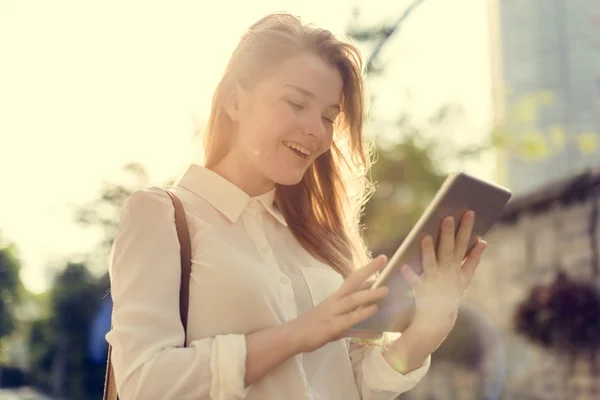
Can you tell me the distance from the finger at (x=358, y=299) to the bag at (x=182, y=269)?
33 cm

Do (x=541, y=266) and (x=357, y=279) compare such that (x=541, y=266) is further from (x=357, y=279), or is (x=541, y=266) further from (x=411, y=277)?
(x=357, y=279)

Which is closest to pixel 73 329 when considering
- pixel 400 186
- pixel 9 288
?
pixel 9 288

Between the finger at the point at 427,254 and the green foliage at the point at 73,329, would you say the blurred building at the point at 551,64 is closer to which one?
the green foliage at the point at 73,329

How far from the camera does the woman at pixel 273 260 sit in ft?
5.43

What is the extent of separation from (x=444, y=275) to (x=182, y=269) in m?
0.54

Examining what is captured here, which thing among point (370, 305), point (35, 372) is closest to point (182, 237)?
point (370, 305)

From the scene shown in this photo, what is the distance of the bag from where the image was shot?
5.74ft

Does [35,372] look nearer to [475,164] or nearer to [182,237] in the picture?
[475,164]

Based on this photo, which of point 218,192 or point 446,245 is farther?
point 218,192

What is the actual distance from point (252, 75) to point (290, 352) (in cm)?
68

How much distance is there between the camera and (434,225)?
1.71 m

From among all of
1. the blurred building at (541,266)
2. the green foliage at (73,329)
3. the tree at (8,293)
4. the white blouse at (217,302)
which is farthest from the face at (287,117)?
the tree at (8,293)

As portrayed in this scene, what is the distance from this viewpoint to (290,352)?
167 cm

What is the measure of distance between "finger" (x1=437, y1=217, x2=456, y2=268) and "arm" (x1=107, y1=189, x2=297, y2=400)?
0.37 metres
